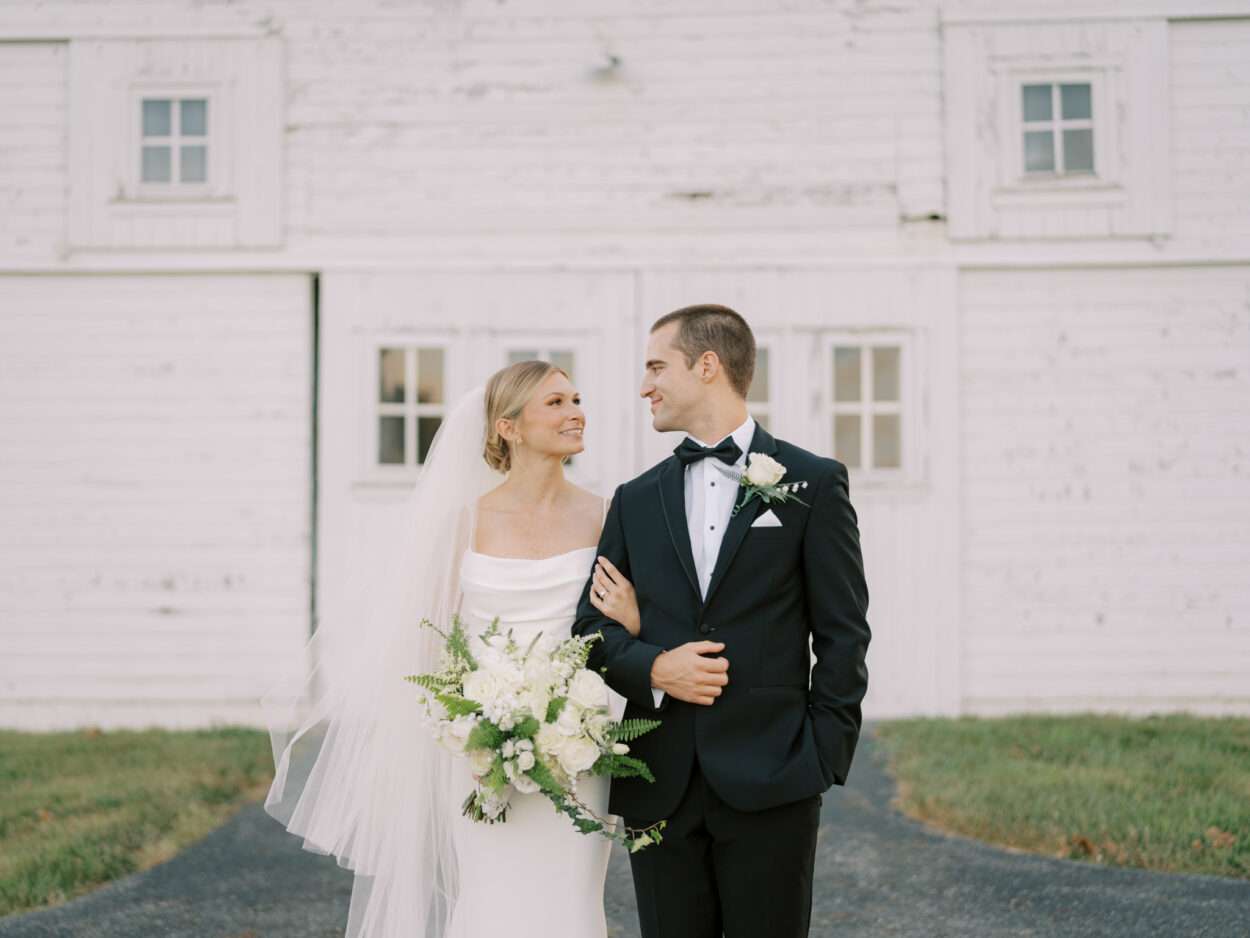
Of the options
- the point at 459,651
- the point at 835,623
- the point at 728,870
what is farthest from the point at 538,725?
the point at 835,623

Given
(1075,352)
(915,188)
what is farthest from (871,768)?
(915,188)

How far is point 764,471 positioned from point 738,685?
0.56m

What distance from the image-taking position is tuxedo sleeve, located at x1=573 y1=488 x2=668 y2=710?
313cm

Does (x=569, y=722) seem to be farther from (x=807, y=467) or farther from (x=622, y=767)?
(x=807, y=467)

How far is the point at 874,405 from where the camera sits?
9500mm

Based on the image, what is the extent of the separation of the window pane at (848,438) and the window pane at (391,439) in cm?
348

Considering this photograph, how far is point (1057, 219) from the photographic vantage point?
31.0 ft

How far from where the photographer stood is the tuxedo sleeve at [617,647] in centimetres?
313

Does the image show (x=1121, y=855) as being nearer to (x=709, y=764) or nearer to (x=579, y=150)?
(x=709, y=764)

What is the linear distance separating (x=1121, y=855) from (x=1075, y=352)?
4734 mm

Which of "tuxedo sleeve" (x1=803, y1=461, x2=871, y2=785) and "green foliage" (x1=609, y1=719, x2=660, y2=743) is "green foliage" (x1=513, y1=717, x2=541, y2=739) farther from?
"tuxedo sleeve" (x1=803, y1=461, x2=871, y2=785)

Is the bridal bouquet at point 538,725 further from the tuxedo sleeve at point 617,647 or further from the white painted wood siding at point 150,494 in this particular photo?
the white painted wood siding at point 150,494

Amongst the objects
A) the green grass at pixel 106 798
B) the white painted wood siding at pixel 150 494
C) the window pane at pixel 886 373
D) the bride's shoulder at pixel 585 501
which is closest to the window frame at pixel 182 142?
the white painted wood siding at pixel 150 494

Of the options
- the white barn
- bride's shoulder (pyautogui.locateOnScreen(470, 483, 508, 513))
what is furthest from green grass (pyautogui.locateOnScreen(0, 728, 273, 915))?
bride's shoulder (pyautogui.locateOnScreen(470, 483, 508, 513))
